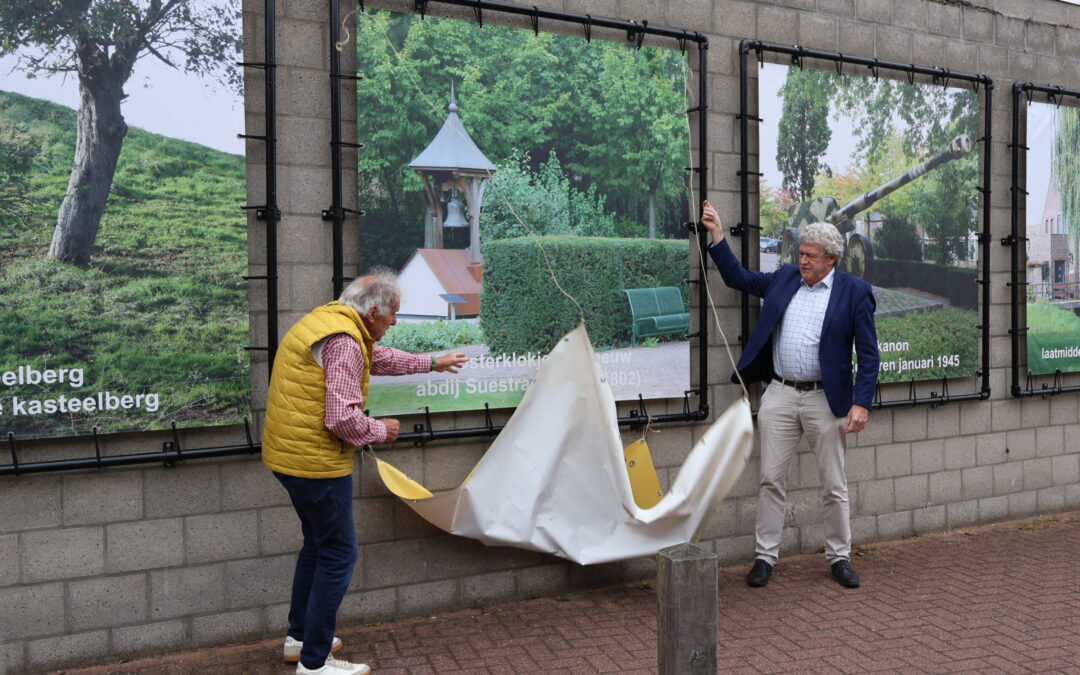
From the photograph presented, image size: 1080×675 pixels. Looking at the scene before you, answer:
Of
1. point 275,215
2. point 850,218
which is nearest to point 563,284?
point 275,215

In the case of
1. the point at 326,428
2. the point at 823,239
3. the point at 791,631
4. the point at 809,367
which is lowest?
the point at 791,631

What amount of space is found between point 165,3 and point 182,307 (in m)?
1.36

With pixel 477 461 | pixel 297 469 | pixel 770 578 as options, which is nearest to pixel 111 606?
pixel 297 469

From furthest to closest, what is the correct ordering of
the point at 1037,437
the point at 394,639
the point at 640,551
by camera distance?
the point at 1037,437 → the point at 640,551 → the point at 394,639

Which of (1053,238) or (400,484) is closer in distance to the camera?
(400,484)

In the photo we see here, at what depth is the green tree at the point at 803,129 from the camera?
6227mm

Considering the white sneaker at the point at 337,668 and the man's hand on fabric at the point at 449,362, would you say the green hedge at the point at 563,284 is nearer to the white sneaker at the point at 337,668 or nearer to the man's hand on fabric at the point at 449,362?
the man's hand on fabric at the point at 449,362

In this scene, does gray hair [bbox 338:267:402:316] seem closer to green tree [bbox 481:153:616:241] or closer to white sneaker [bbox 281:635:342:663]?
green tree [bbox 481:153:616:241]

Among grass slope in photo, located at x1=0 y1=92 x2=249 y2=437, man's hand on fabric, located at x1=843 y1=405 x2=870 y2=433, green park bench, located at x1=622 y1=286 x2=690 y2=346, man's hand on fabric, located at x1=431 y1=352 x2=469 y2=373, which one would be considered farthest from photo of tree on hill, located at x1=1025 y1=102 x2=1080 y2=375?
grass slope in photo, located at x1=0 y1=92 x2=249 y2=437

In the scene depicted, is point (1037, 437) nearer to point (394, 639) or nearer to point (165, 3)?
point (394, 639)

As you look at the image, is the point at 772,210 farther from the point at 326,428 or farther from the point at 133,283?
the point at 133,283

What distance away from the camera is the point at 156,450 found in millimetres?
4461

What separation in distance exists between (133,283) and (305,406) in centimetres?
113

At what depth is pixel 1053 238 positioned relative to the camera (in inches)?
297
